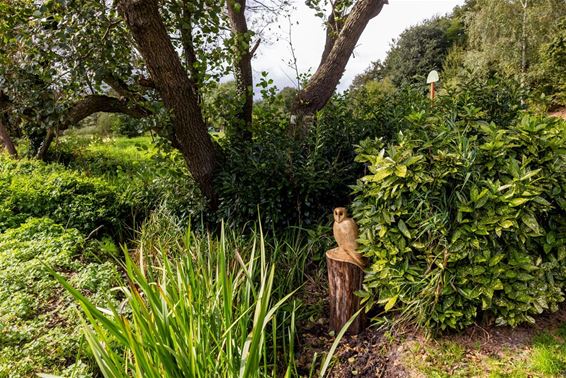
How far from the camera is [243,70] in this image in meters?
4.00

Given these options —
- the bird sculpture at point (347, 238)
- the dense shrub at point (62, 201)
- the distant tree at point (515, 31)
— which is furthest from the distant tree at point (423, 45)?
the bird sculpture at point (347, 238)

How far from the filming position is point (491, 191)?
1.98m

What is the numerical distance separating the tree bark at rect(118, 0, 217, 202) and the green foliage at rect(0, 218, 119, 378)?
1.23 meters

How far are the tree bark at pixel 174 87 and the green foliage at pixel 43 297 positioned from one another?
123 centimetres

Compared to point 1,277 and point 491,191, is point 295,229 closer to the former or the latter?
point 491,191

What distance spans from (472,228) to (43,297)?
294 cm

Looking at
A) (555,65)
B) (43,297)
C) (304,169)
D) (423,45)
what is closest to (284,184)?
(304,169)

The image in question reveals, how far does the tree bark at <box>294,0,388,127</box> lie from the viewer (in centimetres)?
371

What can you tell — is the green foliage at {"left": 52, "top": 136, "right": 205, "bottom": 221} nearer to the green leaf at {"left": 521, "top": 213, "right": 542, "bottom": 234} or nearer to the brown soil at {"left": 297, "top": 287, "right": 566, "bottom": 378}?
the brown soil at {"left": 297, "top": 287, "right": 566, "bottom": 378}

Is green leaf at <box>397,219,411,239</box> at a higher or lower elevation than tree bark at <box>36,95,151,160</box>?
lower

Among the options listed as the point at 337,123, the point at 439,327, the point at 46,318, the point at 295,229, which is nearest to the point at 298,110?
the point at 337,123

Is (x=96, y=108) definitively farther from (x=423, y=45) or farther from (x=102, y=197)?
(x=423, y=45)

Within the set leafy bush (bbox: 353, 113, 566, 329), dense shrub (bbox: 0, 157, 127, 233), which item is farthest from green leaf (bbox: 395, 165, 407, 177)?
dense shrub (bbox: 0, 157, 127, 233)

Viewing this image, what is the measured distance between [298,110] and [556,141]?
2.38 metres
